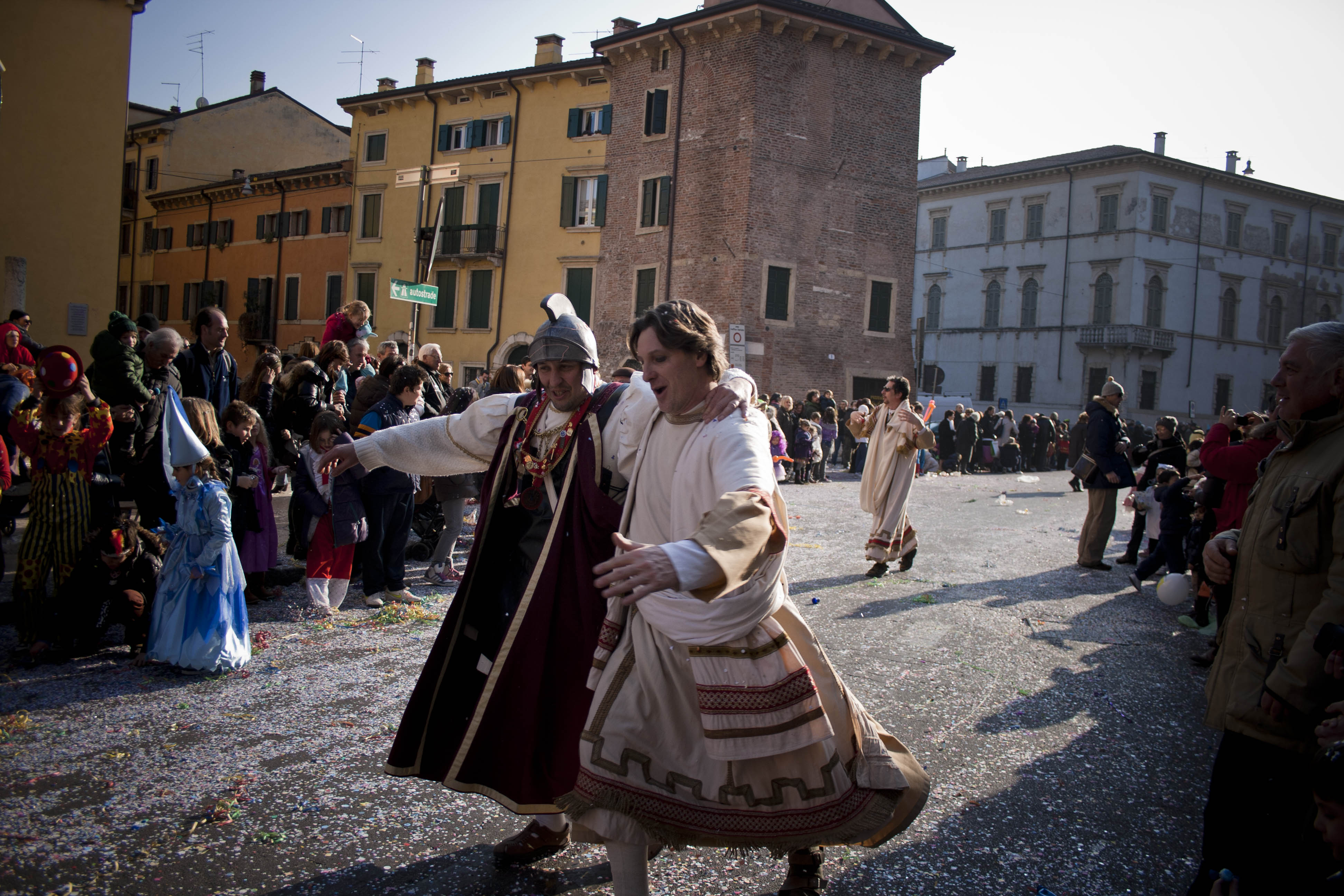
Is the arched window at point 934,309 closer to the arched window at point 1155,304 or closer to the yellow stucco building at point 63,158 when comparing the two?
the arched window at point 1155,304

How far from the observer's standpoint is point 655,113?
2980 centimetres

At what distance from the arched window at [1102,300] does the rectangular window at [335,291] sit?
114 feet

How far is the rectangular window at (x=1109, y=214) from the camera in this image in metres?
44.6

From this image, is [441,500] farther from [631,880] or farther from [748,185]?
[748,185]

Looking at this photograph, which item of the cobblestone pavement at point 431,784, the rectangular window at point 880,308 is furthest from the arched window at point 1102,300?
the cobblestone pavement at point 431,784

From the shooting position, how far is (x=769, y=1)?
27.3m

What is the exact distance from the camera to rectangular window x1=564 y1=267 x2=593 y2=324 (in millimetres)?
31547

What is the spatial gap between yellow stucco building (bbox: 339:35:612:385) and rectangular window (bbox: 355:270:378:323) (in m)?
0.06

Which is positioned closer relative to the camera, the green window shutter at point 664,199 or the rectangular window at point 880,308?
the green window shutter at point 664,199

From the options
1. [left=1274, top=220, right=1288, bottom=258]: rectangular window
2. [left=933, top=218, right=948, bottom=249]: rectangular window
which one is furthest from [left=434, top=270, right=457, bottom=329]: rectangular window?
[left=1274, top=220, right=1288, bottom=258]: rectangular window

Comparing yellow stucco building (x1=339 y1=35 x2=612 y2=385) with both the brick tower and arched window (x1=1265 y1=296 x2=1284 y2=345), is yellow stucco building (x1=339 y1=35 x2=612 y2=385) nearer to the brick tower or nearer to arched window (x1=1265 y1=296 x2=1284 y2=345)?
the brick tower

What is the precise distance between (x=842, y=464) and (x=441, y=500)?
1852cm

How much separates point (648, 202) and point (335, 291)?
14.9 meters

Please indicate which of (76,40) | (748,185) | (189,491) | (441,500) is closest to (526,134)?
(748,185)
